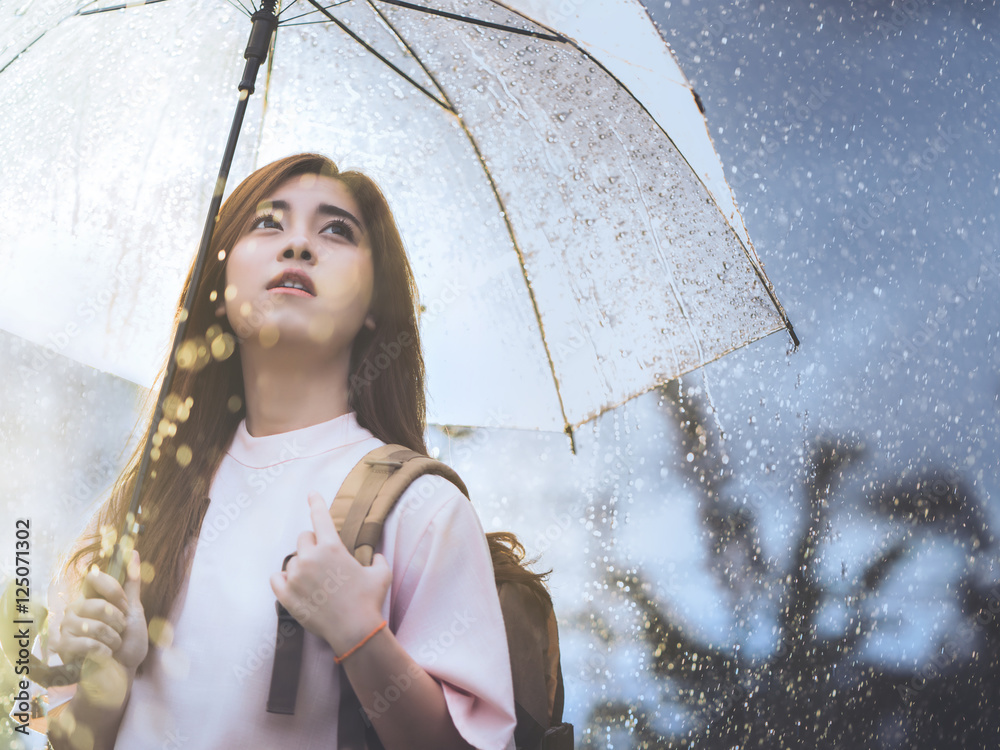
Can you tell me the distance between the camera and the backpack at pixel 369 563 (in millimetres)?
1008

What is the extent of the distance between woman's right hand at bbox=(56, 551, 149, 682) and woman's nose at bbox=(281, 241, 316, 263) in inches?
21.3

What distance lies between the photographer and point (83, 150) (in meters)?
1.48

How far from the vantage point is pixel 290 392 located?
4.25ft

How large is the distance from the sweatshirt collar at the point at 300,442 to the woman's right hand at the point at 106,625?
10.5 inches

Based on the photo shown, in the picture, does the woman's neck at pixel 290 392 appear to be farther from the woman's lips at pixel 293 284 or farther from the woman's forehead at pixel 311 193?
the woman's forehead at pixel 311 193

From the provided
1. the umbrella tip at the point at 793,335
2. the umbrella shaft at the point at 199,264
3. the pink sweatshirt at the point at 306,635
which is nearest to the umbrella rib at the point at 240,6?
the umbrella shaft at the point at 199,264

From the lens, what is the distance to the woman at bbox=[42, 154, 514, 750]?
98 cm

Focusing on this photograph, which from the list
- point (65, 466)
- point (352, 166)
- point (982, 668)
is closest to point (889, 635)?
point (982, 668)

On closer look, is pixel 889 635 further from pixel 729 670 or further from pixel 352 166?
pixel 352 166

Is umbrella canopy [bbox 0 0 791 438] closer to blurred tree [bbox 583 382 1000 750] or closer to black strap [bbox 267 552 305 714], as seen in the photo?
black strap [bbox 267 552 305 714]

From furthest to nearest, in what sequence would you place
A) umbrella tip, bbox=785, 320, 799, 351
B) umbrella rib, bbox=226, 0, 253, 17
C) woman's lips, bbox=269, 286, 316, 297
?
1. umbrella tip, bbox=785, 320, 799, 351
2. umbrella rib, bbox=226, 0, 253, 17
3. woman's lips, bbox=269, 286, 316, 297

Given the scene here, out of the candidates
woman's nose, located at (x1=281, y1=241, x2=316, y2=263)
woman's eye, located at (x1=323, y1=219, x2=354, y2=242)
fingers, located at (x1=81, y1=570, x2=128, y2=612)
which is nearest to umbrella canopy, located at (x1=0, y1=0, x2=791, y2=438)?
woman's eye, located at (x1=323, y1=219, x2=354, y2=242)

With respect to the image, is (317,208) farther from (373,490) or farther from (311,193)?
(373,490)

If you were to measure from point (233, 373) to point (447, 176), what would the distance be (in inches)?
23.5
